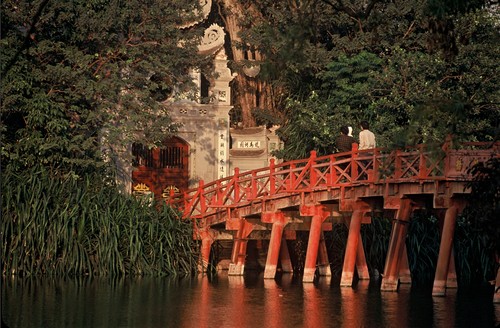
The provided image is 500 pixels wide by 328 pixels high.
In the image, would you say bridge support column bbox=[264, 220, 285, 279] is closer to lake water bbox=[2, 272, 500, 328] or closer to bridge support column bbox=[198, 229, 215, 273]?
lake water bbox=[2, 272, 500, 328]

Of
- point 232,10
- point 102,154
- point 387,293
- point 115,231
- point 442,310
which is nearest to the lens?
point 442,310

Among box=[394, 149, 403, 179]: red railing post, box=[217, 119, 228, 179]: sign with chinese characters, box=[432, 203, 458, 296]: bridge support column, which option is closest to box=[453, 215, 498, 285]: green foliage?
box=[432, 203, 458, 296]: bridge support column

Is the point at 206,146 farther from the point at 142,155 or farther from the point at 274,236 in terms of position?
the point at 274,236

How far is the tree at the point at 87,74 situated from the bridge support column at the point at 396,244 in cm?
903

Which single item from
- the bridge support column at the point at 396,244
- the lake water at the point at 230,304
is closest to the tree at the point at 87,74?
the lake water at the point at 230,304

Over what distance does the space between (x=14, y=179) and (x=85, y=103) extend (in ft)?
12.3

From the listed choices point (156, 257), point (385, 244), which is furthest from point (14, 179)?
point (385, 244)

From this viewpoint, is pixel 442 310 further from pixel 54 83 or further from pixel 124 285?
pixel 54 83

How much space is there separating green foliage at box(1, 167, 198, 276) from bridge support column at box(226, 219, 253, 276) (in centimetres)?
109

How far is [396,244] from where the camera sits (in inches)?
1225

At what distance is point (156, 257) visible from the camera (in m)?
35.2

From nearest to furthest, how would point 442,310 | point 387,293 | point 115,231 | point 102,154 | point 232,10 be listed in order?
1. point 442,310
2. point 387,293
3. point 115,231
4. point 102,154
5. point 232,10

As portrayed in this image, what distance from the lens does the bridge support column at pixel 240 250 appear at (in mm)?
35812

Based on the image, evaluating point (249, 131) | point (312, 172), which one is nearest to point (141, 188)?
point (249, 131)
